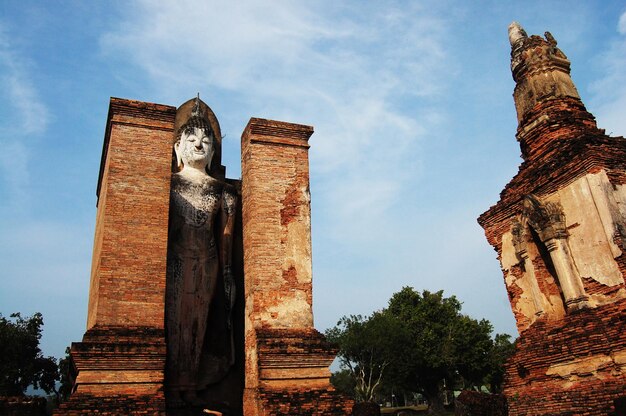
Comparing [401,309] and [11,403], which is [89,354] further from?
[401,309]

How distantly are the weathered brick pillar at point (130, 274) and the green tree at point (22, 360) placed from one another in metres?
25.7

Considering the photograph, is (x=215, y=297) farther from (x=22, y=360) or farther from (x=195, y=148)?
(x=22, y=360)

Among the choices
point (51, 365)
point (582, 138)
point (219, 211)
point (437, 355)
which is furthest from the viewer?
point (437, 355)

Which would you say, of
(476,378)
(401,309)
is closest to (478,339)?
(476,378)

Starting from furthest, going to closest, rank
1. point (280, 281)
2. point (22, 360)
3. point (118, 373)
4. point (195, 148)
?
point (22, 360), point (195, 148), point (280, 281), point (118, 373)

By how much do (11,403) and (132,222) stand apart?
118 inches

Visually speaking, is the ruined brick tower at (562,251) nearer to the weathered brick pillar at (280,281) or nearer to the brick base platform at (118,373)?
the weathered brick pillar at (280,281)

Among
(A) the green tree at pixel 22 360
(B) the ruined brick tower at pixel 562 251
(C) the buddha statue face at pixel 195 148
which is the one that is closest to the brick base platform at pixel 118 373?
(C) the buddha statue face at pixel 195 148

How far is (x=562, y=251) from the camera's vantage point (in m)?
13.3

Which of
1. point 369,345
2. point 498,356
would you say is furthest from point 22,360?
point 498,356

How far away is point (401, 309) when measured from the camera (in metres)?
42.9

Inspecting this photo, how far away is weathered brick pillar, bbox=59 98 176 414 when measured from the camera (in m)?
6.82

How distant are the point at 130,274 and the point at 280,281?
7.43 ft

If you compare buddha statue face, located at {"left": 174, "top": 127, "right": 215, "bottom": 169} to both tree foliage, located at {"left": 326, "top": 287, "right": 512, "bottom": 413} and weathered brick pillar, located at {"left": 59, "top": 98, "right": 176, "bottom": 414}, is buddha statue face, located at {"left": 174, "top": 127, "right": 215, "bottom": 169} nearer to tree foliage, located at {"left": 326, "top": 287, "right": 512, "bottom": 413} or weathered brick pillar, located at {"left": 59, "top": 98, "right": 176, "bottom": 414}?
weathered brick pillar, located at {"left": 59, "top": 98, "right": 176, "bottom": 414}
